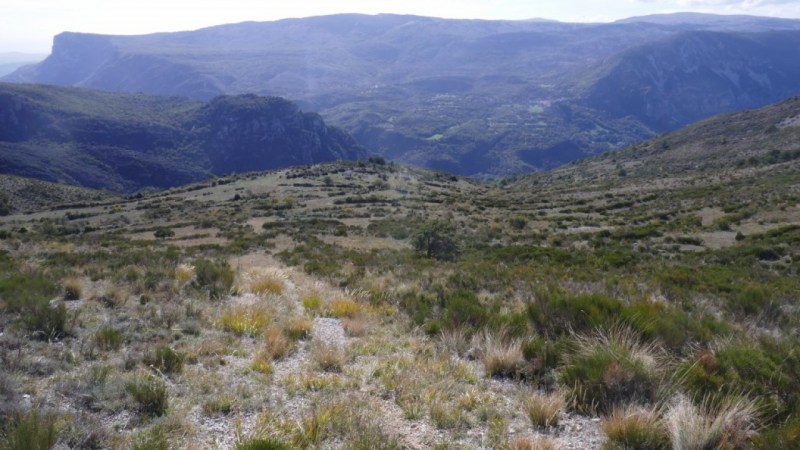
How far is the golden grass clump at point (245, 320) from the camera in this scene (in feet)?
25.2

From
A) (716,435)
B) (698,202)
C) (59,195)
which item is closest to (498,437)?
(716,435)

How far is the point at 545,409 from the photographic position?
4875 millimetres

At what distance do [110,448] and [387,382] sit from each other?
275cm

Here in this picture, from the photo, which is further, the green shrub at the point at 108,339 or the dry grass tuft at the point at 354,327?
the dry grass tuft at the point at 354,327

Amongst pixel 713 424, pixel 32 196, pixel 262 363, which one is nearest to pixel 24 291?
pixel 262 363

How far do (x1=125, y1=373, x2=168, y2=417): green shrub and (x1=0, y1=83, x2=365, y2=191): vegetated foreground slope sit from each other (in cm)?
13726

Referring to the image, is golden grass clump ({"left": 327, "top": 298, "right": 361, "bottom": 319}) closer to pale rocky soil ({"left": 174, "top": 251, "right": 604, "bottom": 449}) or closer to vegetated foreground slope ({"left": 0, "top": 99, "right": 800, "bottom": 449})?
vegetated foreground slope ({"left": 0, "top": 99, "right": 800, "bottom": 449})

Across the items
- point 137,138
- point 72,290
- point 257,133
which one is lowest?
point 257,133

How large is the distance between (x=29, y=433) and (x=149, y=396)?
1.13m

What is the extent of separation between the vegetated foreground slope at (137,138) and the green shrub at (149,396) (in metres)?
137

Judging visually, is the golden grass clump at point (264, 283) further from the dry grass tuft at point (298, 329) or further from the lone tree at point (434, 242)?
the lone tree at point (434, 242)

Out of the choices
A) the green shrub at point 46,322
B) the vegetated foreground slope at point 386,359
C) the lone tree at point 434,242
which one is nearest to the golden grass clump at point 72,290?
the vegetated foreground slope at point 386,359

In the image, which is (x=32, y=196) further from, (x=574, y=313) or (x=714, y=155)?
(x=714, y=155)

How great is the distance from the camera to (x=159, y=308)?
8641mm
